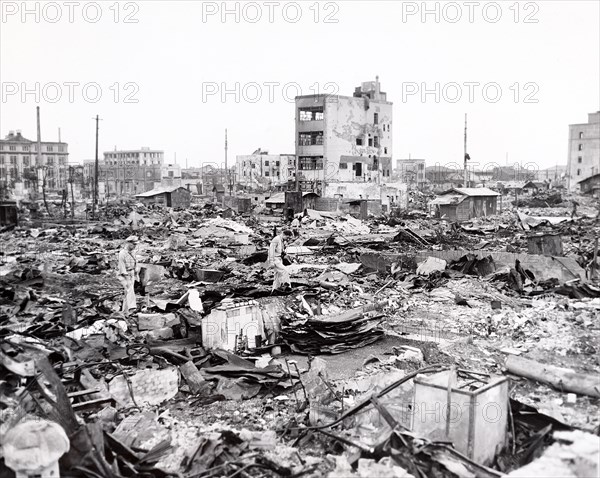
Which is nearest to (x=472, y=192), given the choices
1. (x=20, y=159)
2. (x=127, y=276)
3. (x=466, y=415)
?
(x=127, y=276)

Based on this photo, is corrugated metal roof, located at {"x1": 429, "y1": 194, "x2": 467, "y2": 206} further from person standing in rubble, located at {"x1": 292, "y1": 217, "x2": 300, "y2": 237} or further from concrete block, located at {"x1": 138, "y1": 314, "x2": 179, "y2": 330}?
concrete block, located at {"x1": 138, "y1": 314, "x2": 179, "y2": 330}

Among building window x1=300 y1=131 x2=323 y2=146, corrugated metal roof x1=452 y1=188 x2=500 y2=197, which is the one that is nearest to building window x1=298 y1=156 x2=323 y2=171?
building window x1=300 y1=131 x2=323 y2=146

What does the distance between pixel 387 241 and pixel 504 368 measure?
15257 millimetres

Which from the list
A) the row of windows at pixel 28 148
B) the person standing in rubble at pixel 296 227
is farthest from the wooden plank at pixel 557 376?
the row of windows at pixel 28 148

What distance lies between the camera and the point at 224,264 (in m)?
20.0

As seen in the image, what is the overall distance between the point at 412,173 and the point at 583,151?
24034mm

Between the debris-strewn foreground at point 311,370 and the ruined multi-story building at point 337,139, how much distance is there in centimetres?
3663

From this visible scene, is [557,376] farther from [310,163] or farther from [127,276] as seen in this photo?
[310,163]

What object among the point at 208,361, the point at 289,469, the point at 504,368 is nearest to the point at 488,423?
the point at 289,469

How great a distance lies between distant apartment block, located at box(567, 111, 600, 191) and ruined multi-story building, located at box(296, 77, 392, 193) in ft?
104

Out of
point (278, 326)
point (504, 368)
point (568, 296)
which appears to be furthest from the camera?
point (568, 296)

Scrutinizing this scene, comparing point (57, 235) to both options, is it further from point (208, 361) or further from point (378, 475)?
point (378, 475)

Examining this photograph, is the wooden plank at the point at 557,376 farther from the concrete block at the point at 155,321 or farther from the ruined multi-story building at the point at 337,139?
the ruined multi-story building at the point at 337,139

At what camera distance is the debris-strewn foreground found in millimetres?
5637
